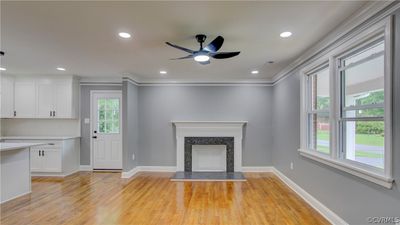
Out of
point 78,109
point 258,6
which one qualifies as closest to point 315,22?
point 258,6

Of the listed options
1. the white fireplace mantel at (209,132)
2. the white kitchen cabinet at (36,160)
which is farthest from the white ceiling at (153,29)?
the white kitchen cabinet at (36,160)

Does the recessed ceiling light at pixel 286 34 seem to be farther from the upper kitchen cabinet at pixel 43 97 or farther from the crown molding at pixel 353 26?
the upper kitchen cabinet at pixel 43 97

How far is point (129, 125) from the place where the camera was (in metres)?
5.42

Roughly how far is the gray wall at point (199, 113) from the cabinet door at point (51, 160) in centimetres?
190

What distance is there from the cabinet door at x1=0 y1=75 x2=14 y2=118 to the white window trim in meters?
6.73

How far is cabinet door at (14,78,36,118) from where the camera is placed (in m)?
5.74

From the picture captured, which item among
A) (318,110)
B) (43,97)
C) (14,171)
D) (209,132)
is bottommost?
(14,171)

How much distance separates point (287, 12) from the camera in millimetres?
2316

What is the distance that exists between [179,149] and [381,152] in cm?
441

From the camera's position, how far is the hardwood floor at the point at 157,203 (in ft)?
10.1

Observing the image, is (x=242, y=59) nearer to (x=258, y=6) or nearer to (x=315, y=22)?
(x=315, y=22)

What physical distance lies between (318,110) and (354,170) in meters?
1.35

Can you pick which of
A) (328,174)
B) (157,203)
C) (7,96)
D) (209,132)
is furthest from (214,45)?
(7,96)

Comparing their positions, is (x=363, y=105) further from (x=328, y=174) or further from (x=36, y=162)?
(x=36, y=162)
